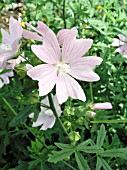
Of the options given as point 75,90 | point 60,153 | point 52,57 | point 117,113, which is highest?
point 52,57

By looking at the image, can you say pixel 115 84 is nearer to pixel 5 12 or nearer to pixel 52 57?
pixel 52 57

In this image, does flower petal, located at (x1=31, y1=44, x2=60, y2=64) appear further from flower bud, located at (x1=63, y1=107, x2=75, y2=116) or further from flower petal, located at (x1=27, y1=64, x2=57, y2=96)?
flower bud, located at (x1=63, y1=107, x2=75, y2=116)

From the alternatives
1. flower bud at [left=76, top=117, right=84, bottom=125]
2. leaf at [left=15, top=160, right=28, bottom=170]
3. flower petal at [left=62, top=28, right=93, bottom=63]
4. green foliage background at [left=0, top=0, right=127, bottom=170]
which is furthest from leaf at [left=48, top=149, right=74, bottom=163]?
leaf at [left=15, top=160, right=28, bottom=170]

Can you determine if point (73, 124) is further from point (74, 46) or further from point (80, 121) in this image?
point (74, 46)

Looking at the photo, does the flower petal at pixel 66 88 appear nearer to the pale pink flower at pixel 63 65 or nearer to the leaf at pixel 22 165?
the pale pink flower at pixel 63 65

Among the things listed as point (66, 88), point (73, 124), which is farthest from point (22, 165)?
point (66, 88)

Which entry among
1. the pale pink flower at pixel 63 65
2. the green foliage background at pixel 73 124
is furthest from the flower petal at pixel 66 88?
the green foliage background at pixel 73 124

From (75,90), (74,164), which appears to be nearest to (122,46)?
(74,164)
